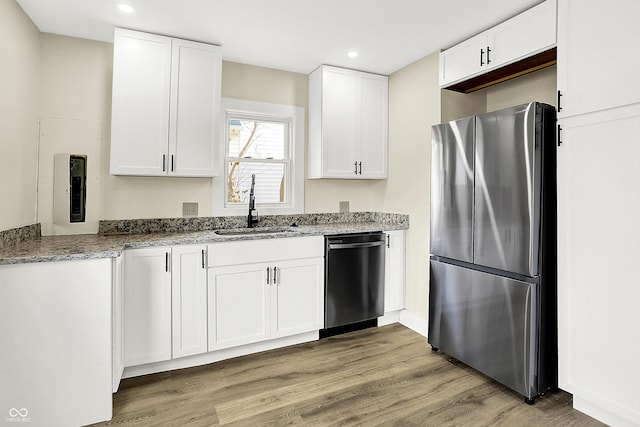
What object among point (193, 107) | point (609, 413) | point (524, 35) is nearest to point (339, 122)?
point (193, 107)

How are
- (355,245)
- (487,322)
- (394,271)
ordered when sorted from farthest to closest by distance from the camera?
(394,271)
(355,245)
(487,322)

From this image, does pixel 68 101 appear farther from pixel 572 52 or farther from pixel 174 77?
pixel 572 52

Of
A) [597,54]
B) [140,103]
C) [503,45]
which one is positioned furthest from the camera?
[140,103]

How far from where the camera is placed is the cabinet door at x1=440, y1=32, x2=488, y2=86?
2652mm

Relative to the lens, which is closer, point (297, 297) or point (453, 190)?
point (453, 190)

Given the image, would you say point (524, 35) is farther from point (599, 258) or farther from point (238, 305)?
point (238, 305)

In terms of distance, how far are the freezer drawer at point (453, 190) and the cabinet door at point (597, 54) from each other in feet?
1.93

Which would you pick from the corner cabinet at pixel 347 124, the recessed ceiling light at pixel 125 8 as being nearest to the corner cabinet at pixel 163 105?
the recessed ceiling light at pixel 125 8

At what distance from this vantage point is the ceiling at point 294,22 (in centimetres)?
231

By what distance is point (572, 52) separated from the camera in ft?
6.63

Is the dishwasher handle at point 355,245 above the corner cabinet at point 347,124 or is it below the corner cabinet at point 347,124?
below

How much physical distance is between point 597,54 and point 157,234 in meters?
3.13

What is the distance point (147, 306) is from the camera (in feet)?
7.80

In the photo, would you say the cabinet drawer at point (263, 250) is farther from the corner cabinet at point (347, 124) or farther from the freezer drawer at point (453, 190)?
the freezer drawer at point (453, 190)
